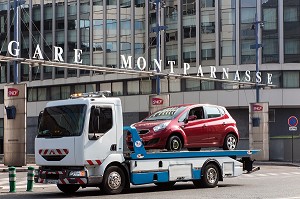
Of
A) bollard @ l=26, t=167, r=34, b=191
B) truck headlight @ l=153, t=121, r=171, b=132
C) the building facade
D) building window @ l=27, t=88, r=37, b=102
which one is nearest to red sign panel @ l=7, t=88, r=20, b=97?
bollard @ l=26, t=167, r=34, b=191

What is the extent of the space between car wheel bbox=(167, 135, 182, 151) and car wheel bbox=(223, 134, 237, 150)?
6.49ft

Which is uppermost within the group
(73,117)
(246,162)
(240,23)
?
(240,23)

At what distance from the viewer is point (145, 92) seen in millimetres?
55219

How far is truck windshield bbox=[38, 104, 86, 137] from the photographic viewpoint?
17016mm

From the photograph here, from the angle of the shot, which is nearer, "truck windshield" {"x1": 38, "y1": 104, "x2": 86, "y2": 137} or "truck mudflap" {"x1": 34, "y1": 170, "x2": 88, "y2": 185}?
"truck mudflap" {"x1": 34, "y1": 170, "x2": 88, "y2": 185}

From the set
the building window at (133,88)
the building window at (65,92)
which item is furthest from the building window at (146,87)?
Answer: the building window at (65,92)

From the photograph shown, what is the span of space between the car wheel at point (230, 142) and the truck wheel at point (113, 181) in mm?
4334

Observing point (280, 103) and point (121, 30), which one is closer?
point (280, 103)

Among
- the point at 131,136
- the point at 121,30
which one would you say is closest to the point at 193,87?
the point at 121,30

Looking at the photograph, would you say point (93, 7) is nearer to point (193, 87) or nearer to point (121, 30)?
point (121, 30)

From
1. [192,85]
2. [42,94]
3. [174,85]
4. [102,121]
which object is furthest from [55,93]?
[102,121]

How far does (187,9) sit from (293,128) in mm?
17290

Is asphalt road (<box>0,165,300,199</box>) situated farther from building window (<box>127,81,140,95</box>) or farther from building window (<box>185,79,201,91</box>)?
building window (<box>127,81,140,95</box>)

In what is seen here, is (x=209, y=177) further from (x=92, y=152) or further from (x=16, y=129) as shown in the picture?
(x=16, y=129)
